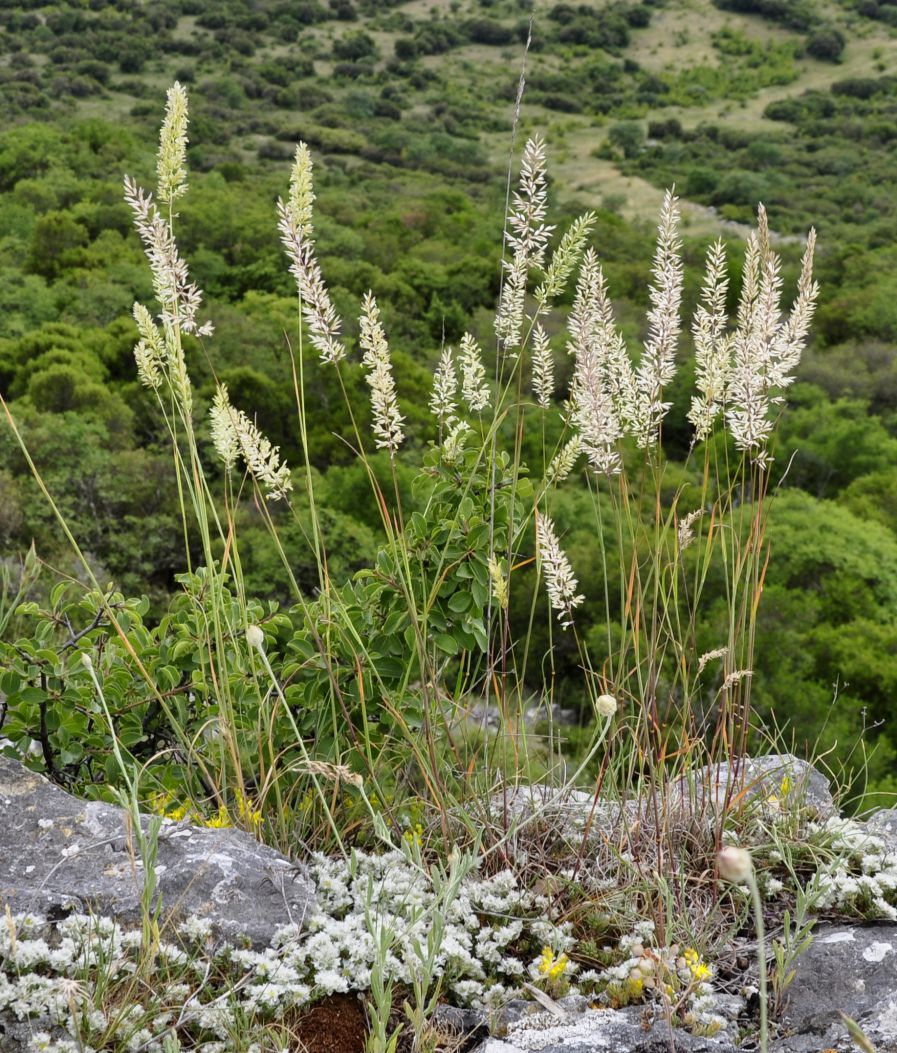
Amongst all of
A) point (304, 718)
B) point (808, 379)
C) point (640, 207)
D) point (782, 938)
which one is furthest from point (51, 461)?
point (640, 207)

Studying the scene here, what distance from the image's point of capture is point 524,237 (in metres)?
2.38

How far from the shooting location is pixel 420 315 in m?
34.9

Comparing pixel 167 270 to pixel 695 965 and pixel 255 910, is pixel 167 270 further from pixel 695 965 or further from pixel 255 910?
pixel 695 965

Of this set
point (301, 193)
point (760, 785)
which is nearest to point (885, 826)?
point (760, 785)

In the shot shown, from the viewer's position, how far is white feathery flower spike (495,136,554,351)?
226 centimetres

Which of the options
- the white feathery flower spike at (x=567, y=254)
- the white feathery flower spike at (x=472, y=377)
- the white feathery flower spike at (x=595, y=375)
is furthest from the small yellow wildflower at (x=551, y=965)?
the white feathery flower spike at (x=567, y=254)

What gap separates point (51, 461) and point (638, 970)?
1837cm

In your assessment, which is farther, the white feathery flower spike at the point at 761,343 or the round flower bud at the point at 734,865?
the white feathery flower spike at the point at 761,343

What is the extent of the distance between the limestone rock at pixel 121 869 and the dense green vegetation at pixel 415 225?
106 cm

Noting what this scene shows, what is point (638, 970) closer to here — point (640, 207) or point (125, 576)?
point (125, 576)

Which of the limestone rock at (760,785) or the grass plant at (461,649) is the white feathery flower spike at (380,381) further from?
the limestone rock at (760,785)

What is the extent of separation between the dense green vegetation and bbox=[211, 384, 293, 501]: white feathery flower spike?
0.19 metres

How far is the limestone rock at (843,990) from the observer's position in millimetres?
1903

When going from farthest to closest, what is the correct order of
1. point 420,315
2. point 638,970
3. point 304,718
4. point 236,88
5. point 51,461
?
point 236,88 → point 420,315 → point 51,461 → point 304,718 → point 638,970
